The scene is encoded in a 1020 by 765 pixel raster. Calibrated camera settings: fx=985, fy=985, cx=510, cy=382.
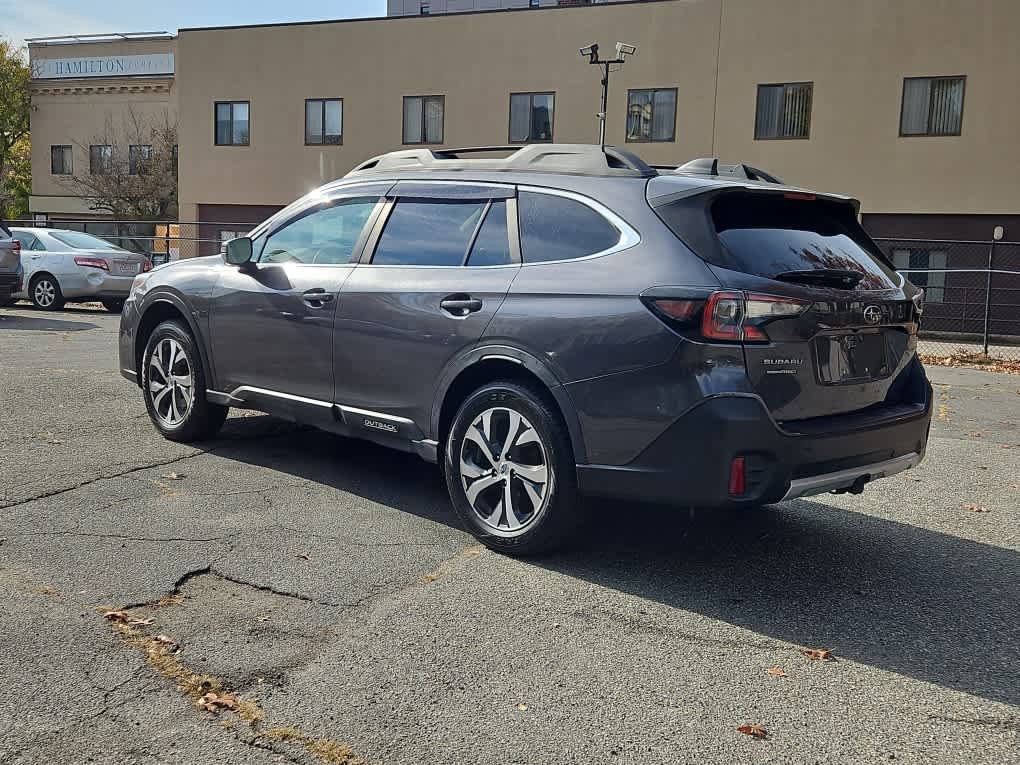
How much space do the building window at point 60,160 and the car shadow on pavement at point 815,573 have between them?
45.7m

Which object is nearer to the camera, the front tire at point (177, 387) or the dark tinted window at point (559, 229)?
the dark tinted window at point (559, 229)

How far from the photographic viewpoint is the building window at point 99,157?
43688 millimetres

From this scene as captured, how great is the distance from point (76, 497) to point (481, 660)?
280cm

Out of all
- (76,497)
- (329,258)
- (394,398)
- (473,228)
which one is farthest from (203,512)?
(473,228)

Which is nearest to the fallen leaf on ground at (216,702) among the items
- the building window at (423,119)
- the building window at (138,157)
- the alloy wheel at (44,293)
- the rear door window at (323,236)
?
the rear door window at (323,236)

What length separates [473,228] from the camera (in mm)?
4863

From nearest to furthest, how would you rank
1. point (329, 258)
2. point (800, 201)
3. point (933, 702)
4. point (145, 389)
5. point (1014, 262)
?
point (933, 702)
point (800, 201)
point (329, 258)
point (145, 389)
point (1014, 262)

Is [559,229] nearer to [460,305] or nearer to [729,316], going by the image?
[460,305]

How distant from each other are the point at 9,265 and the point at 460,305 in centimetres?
1325

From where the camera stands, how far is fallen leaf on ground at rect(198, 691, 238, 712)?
2.99 meters

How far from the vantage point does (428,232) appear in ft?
16.6

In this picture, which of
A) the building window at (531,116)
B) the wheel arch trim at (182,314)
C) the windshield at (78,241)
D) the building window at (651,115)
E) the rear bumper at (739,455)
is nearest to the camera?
the rear bumper at (739,455)

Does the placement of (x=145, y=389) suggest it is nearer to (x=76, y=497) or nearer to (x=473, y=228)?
(x=76, y=497)

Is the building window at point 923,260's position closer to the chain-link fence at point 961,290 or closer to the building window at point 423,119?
the chain-link fence at point 961,290
